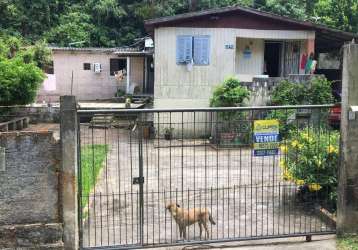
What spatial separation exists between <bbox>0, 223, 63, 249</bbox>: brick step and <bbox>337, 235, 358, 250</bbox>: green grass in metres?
3.66

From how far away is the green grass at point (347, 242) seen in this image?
6346mm

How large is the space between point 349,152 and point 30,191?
4.24 metres

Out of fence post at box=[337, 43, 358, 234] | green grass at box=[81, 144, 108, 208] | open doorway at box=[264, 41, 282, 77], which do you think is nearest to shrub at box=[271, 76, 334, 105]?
open doorway at box=[264, 41, 282, 77]

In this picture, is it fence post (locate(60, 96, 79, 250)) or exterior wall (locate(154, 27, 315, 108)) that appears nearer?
fence post (locate(60, 96, 79, 250))

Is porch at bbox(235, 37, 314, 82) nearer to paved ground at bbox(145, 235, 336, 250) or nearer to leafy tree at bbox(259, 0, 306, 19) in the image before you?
leafy tree at bbox(259, 0, 306, 19)

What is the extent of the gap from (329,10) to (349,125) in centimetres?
2329

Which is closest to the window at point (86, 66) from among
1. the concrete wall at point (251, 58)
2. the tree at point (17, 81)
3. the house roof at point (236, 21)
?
the tree at point (17, 81)

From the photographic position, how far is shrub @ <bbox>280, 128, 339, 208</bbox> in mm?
7695

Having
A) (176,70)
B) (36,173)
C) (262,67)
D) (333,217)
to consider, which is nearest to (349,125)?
(333,217)

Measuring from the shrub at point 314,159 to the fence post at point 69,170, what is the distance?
3.37 m

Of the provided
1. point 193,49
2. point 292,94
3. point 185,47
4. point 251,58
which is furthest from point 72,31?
point 292,94

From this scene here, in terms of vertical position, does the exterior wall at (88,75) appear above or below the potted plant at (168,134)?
above

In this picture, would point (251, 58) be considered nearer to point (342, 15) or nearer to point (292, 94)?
point (292, 94)

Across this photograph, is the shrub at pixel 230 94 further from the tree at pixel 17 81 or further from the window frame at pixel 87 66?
the window frame at pixel 87 66
